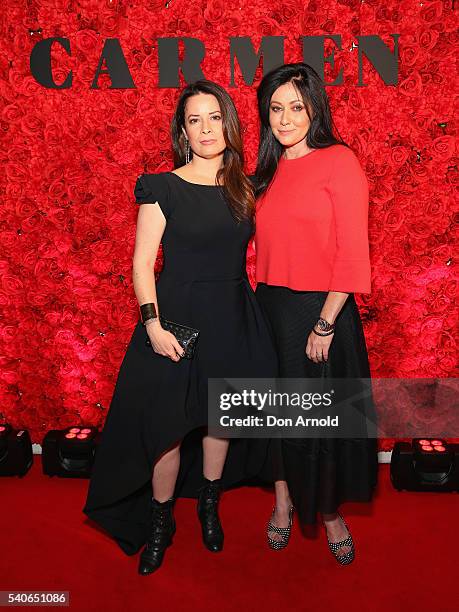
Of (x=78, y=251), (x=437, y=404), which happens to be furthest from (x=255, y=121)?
(x=437, y=404)

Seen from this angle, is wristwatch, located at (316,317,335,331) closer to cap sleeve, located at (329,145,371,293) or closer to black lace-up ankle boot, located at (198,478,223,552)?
cap sleeve, located at (329,145,371,293)

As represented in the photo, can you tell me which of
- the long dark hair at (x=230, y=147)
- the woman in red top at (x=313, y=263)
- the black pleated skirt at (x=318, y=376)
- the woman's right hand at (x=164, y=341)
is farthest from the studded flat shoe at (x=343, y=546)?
the long dark hair at (x=230, y=147)

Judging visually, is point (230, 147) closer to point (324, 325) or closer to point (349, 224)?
point (349, 224)

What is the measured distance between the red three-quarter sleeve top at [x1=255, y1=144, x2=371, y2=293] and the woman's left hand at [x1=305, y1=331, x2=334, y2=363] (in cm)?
17

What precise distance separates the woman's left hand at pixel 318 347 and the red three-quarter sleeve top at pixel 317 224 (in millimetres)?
170

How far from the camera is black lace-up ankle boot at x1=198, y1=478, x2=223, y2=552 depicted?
2393 mm

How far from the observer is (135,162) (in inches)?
114

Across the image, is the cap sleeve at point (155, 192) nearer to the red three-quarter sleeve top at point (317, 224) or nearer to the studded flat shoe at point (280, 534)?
the red three-quarter sleeve top at point (317, 224)

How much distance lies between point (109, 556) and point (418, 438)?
1594 millimetres

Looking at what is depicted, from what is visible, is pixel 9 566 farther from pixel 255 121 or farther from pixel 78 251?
pixel 255 121

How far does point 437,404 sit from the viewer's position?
10.1 ft

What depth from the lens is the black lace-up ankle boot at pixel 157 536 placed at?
7.43 ft

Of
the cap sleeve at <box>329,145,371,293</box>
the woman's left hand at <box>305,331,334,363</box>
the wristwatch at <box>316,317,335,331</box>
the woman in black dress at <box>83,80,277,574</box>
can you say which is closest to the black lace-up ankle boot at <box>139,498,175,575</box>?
the woman in black dress at <box>83,80,277,574</box>

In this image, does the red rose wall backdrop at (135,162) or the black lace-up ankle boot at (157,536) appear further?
the red rose wall backdrop at (135,162)
